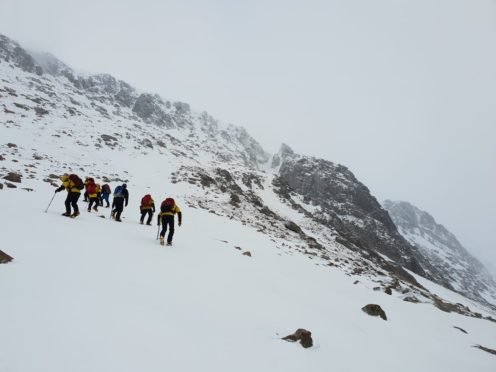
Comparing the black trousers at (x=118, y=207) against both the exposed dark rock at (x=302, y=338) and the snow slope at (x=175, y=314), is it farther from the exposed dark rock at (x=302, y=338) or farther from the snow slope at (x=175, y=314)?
the exposed dark rock at (x=302, y=338)

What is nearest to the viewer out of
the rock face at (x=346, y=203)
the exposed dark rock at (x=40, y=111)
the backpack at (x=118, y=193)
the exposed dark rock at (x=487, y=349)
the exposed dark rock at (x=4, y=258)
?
the exposed dark rock at (x=4, y=258)

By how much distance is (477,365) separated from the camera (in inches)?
368

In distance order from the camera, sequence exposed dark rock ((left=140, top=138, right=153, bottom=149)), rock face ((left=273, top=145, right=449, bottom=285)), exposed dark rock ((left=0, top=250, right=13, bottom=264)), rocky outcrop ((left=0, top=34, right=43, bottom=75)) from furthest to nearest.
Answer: rocky outcrop ((left=0, top=34, right=43, bottom=75)), rock face ((left=273, top=145, right=449, bottom=285)), exposed dark rock ((left=140, top=138, right=153, bottom=149)), exposed dark rock ((left=0, top=250, right=13, bottom=264))

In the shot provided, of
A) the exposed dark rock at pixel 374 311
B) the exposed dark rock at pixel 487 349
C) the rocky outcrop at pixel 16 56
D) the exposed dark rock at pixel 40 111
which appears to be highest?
the rocky outcrop at pixel 16 56

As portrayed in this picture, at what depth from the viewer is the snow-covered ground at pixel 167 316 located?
3799 mm

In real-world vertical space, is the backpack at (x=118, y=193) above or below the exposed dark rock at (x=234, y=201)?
below

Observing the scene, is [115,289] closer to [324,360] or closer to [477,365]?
[324,360]

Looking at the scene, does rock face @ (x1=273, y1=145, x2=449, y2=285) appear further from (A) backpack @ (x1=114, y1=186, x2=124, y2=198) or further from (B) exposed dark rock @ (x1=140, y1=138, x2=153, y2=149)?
(A) backpack @ (x1=114, y1=186, x2=124, y2=198)

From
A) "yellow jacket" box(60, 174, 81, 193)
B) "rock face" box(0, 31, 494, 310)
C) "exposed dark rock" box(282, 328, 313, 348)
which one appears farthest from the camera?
"rock face" box(0, 31, 494, 310)

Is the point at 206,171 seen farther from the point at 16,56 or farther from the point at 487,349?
the point at 16,56

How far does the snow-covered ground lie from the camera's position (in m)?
3.80

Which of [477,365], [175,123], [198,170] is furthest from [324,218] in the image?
[175,123]

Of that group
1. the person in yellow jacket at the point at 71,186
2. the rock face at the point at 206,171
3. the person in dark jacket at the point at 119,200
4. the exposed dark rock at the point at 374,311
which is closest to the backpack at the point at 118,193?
the person in dark jacket at the point at 119,200

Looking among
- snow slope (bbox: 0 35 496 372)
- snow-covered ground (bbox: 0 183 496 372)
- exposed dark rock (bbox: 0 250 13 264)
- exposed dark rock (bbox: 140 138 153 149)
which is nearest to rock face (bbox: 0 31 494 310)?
exposed dark rock (bbox: 140 138 153 149)
